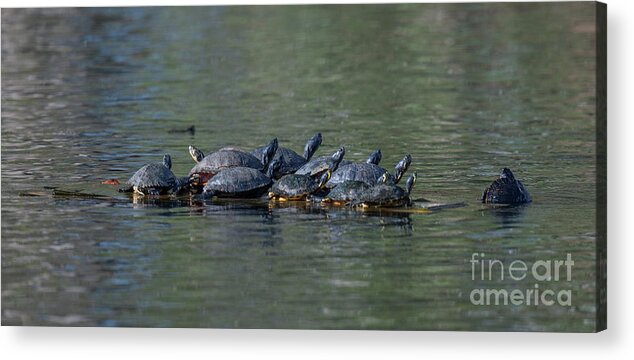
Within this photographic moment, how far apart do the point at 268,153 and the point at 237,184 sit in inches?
42.2

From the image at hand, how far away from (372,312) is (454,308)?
69cm

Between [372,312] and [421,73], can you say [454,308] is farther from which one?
[421,73]

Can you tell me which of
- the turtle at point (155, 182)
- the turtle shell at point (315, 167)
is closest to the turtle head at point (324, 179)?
the turtle shell at point (315, 167)

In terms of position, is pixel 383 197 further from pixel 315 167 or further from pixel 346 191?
pixel 315 167

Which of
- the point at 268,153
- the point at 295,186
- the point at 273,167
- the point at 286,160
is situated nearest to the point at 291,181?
the point at 295,186

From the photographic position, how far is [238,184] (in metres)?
17.3

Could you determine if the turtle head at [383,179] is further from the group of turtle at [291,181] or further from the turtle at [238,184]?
the turtle at [238,184]

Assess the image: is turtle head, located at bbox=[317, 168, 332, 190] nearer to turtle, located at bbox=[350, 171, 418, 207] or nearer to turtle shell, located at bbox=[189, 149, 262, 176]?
turtle, located at bbox=[350, 171, 418, 207]

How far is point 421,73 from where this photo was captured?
26438 mm

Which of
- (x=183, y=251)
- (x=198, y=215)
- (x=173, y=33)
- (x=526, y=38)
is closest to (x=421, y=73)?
(x=526, y=38)

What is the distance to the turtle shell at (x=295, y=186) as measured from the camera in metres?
17.0

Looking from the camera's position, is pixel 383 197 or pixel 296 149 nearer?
pixel 383 197

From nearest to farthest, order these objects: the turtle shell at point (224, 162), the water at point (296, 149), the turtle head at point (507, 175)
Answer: the water at point (296, 149) < the turtle head at point (507, 175) < the turtle shell at point (224, 162)

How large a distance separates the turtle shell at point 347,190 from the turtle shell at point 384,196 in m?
0.05
